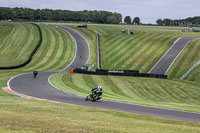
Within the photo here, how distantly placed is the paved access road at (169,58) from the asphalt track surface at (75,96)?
1850 cm

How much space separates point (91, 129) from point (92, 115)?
484cm

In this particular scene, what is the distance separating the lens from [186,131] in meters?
17.0

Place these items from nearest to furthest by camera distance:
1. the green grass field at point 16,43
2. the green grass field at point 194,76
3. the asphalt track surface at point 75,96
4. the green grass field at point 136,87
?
the asphalt track surface at point 75,96 → the green grass field at point 136,87 → the green grass field at point 194,76 → the green grass field at point 16,43

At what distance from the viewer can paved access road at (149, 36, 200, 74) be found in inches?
2936

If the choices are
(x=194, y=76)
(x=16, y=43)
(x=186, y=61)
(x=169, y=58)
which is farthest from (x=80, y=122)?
(x=16, y=43)

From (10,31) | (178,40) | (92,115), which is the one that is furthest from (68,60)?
(92,115)

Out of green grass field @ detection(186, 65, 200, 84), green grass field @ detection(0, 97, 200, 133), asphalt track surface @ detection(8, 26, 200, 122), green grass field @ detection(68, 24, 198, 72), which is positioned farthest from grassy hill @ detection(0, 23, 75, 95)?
green grass field @ detection(0, 97, 200, 133)

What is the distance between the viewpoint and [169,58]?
270ft

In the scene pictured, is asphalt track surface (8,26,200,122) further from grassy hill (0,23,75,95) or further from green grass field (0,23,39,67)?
green grass field (0,23,39,67)

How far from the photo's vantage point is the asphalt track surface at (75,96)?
2393 centimetres

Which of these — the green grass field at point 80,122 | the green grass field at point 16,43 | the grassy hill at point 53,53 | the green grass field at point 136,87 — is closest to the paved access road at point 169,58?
the green grass field at point 136,87

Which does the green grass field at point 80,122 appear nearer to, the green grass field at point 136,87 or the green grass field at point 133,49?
the green grass field at point 136,87

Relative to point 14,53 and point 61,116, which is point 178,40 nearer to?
point 14,53

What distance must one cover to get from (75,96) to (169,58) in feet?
169
